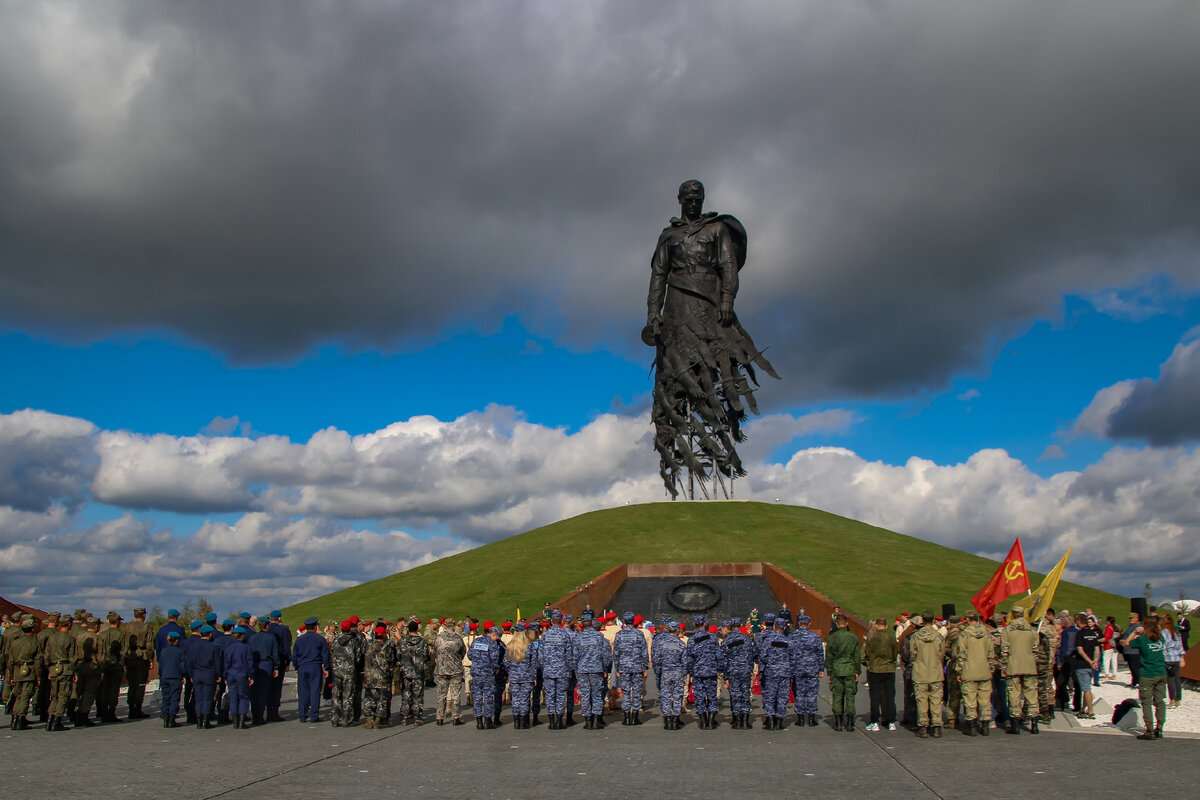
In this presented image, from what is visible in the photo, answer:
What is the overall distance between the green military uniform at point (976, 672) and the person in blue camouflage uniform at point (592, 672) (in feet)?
16.8

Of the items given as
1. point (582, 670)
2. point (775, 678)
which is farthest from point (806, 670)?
point (582, 670)

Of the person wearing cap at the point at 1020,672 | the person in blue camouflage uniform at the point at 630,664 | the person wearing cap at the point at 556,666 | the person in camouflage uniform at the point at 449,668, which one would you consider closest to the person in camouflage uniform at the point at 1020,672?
the person wearing cap at the point at 1020,672

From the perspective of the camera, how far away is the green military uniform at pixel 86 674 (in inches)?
572

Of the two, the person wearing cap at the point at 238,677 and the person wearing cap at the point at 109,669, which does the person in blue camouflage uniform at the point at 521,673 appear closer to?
the person wearing cap at the point at 238,677

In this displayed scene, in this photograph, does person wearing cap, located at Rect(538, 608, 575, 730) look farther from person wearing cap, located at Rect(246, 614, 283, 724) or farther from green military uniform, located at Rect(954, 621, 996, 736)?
green military uniform, located at Rect(954, 621, 996, 736)

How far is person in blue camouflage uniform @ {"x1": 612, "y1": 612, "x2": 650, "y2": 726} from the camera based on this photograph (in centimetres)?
1415

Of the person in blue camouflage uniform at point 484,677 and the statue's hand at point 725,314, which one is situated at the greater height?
the statue's hand at point 725,314

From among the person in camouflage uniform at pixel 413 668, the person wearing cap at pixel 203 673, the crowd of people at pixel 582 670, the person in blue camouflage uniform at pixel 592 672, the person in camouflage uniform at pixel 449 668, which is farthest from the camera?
the person in camouflage uniform at pixel 413 668

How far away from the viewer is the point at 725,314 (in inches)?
1617

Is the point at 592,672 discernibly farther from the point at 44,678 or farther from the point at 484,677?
the point at 44,678

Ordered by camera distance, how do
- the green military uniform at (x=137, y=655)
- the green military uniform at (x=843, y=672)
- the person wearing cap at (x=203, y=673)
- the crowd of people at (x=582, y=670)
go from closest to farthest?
1. the crowd of people at (x=582, y=670)
2. the green military uniform at (x=843, y=672)
3. the person wearing cap at (x=203, y=673)
4. the green military uniform at (x=137, y=655)

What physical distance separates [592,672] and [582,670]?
0.16 meters

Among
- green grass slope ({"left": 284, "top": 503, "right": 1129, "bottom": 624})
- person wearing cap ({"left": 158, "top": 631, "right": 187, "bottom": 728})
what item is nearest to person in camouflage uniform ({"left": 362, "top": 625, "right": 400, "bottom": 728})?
person wearing cap ({"left": 158, "top": 631, "right": 187, "bottom": 728})

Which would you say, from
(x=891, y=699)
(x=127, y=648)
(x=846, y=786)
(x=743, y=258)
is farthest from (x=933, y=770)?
(x=743, y=258)
